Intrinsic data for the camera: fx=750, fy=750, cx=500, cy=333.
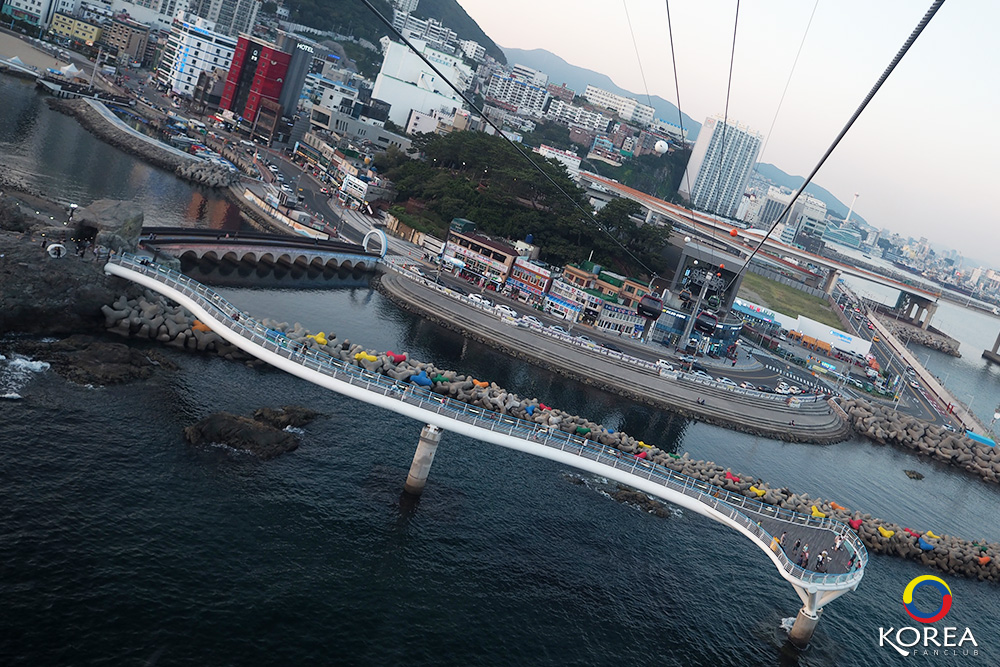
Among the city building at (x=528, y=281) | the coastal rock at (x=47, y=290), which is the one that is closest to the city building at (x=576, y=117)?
the city building at (x=528, y=281)

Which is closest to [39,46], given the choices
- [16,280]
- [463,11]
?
[16,280]

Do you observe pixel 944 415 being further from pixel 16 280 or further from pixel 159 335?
pixel 16 280

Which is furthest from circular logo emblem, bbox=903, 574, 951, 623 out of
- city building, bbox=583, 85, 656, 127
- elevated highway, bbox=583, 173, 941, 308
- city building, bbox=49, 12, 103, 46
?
city building, bbox=583, 85, 656, 127

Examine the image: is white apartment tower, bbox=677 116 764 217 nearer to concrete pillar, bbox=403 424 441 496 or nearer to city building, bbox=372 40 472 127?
city building, bbox=372 40 472 127

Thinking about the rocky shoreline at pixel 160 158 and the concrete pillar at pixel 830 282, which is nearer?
the rocky shoreline at pixel 160 158

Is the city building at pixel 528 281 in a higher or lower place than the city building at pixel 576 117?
lower

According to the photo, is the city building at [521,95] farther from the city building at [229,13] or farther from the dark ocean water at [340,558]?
the dark ocean water at [340,558]

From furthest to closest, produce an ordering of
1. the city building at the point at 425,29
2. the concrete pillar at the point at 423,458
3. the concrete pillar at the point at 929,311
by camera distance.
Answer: the city building at the point at 425,29 → the concrete pillar at the point at 929,311 → the concrete pillar at the point at 423,458
